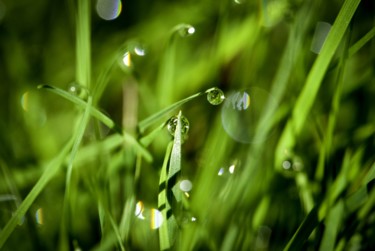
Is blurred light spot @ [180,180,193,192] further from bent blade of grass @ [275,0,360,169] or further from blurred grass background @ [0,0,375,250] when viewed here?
bent blade of grass @ [275,0,360,169]

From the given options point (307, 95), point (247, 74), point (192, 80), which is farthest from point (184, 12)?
point (307, 95)

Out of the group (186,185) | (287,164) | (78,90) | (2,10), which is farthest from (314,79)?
(2,10)

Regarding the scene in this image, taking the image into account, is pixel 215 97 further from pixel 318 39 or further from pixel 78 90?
pixel 318 39

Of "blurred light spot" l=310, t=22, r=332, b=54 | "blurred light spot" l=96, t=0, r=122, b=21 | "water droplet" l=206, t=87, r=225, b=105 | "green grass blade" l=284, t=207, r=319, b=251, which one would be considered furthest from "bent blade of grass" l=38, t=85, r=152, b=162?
"blurred light spot" l=96, t=0, r=122, b=21

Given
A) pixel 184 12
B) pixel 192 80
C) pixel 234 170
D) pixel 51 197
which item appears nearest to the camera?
pixel 234 170

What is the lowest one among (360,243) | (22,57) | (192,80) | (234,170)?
(360,243)

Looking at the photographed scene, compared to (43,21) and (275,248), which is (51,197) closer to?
(275,248)
